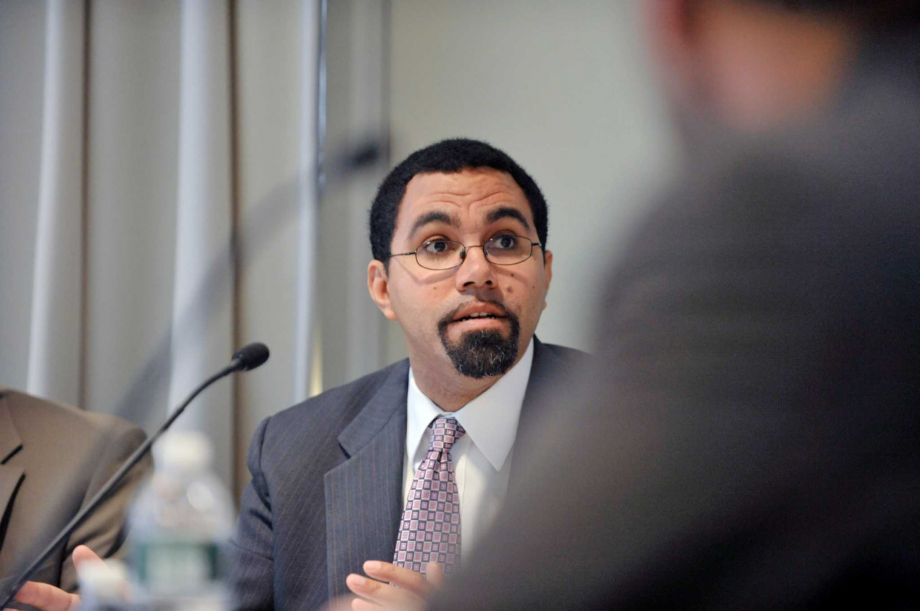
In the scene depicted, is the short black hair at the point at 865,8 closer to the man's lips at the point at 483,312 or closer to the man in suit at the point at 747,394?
the man in suit at the point at 747,394

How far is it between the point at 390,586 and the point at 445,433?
1.46 feet

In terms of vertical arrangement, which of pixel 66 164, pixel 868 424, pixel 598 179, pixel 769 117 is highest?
pixel 598 179

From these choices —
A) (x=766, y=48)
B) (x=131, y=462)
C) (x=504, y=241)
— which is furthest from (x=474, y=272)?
(x=766, y=48)

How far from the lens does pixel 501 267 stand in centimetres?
207

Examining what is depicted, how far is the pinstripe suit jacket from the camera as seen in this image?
6.45ft

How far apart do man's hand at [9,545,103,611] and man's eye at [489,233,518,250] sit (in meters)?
0.93

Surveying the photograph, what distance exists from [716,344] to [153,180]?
230 centimetres

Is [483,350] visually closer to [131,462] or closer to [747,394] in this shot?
[131,462]

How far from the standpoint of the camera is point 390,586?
1626 millimetres

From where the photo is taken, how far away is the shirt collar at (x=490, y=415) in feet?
6.63

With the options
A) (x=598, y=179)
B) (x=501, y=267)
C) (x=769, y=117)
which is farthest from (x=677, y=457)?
(x=598, y=179)

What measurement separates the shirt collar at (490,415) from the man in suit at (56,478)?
0.60 meters

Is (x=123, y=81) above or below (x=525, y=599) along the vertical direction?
above

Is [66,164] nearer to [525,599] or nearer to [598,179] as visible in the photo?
[598,179]
